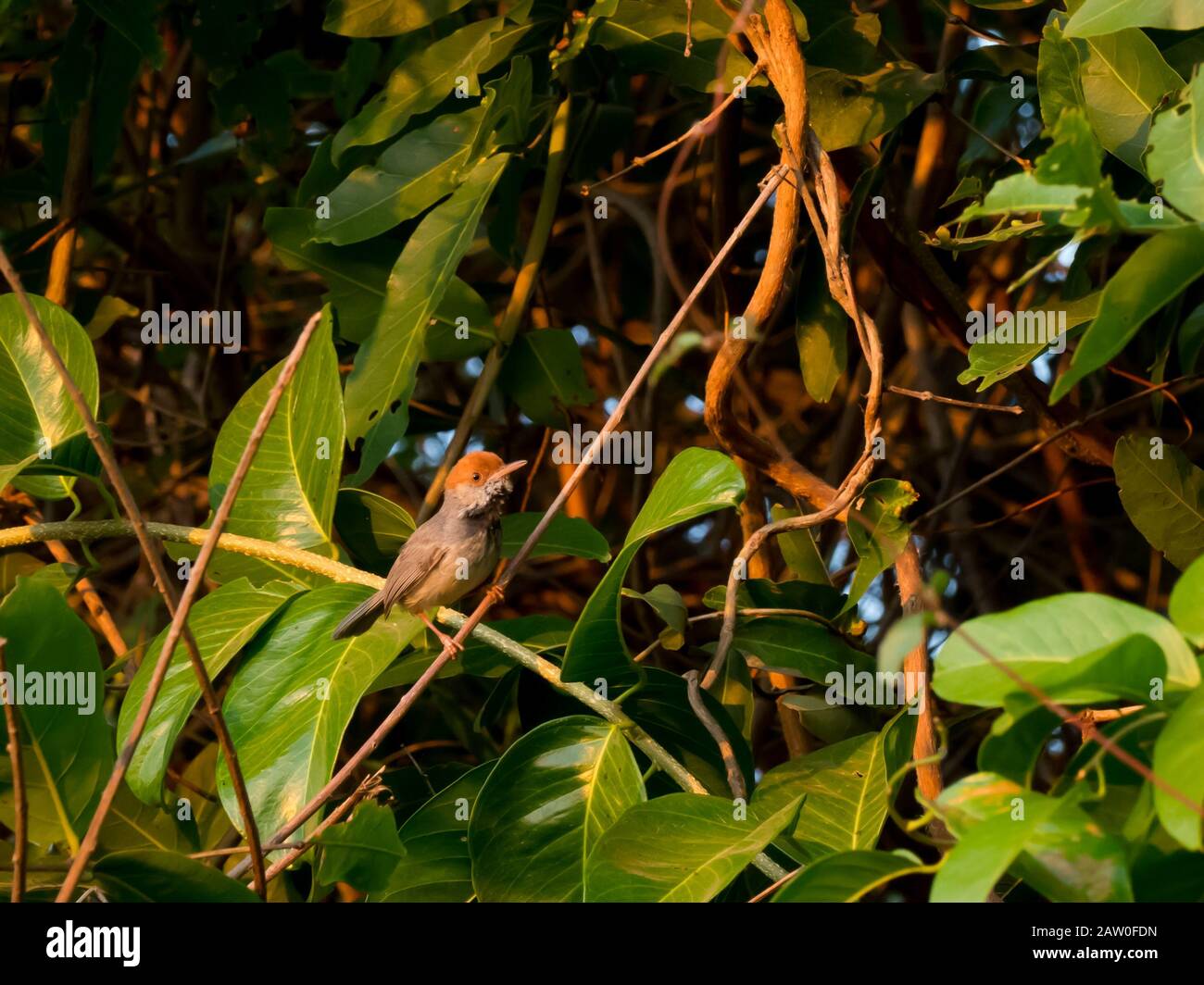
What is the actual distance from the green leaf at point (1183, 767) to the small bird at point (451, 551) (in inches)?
48.3

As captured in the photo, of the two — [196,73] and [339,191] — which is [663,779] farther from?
[196,73]

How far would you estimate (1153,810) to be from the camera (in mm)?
1177

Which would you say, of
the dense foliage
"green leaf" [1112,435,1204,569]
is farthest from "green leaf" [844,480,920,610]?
"green leaf" [1112,435,1204,569]

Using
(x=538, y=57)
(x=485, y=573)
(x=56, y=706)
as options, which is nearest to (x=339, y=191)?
(x=538, y=57)

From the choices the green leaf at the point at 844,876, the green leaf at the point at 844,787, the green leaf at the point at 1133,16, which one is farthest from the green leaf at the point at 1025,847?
the green leaf at the point at 1133,16

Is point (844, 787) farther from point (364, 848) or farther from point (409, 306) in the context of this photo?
point (409, 306)

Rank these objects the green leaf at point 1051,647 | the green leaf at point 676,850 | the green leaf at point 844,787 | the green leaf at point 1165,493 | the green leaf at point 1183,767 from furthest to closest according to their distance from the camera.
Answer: the green leaf at point 1165,493
the green leaf at point 844,787
the green leaf at point 676,850
the green leaf at point 1051,647
the green leaf at point 1183,767

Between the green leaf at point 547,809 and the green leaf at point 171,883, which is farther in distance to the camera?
the green leaf at point 547,809

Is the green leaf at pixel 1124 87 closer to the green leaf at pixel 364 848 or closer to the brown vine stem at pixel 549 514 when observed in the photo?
the brown vine stem at pixel 549 514

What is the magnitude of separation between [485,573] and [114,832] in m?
0.97

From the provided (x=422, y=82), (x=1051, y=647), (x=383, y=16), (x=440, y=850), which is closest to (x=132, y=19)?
(x=383, y=16)

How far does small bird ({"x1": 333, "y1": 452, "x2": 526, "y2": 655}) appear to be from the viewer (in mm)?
2230

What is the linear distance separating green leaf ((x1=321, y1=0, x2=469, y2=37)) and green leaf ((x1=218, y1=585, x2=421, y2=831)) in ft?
3.84

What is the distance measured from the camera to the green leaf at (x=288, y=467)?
2246mm
